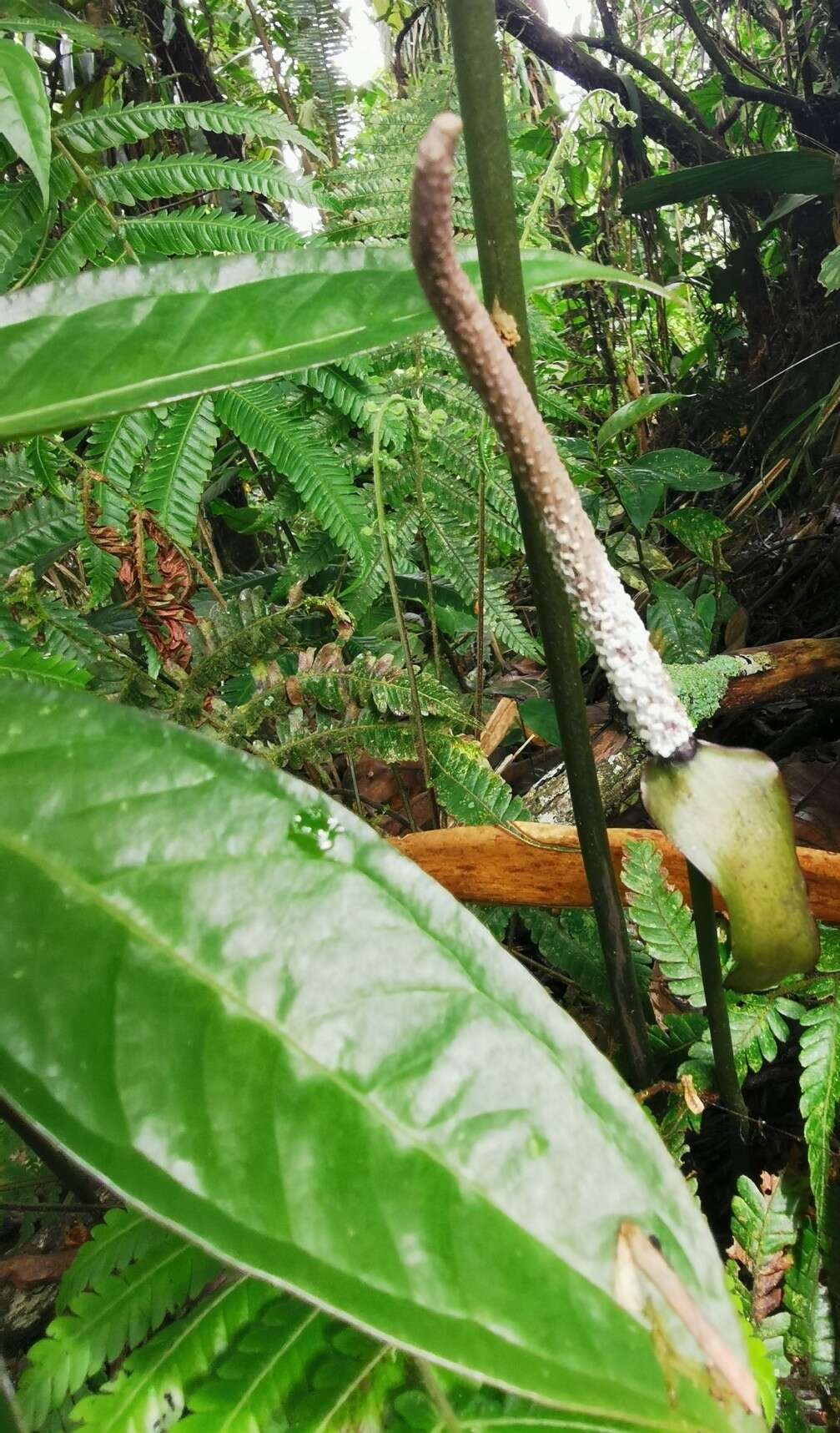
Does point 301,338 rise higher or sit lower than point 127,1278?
higher

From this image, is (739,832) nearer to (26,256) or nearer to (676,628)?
(676,628)

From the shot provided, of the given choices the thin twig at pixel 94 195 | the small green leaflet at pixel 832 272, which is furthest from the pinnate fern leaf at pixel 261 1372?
the small green leaflet at pixel 832 272

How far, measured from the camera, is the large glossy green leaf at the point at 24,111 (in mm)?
662

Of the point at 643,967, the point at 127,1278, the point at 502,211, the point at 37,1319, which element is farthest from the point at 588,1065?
the point at 37,1319

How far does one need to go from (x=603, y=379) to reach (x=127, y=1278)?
2350mm

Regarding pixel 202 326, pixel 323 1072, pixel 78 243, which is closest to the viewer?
pixel 323 1072

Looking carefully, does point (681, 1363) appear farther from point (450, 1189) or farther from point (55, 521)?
point (55, 521)

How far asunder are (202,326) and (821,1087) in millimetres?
626

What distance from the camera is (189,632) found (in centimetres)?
106

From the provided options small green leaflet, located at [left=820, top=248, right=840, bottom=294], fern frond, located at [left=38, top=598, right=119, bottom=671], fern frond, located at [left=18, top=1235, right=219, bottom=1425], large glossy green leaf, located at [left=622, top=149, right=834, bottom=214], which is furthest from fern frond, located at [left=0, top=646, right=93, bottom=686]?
large glossy green leaf, located at [left=622, top=149, right=834, bottom=214]

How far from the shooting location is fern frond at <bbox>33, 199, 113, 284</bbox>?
1.06 meters

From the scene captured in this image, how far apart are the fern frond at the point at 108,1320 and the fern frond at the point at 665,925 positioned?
40 cm

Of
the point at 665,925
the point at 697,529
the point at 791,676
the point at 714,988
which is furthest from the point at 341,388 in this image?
the point at 714,988

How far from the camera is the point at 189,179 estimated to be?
1113 mm
